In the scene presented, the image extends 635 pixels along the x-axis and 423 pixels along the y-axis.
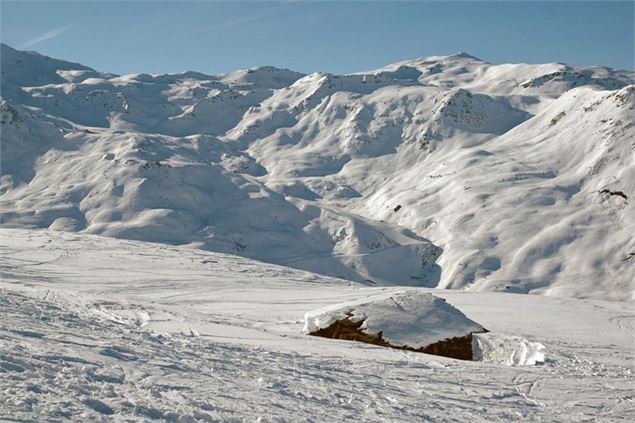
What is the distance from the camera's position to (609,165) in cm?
5834

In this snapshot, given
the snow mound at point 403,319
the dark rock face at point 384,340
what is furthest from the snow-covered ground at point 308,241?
the dark rock face at point 384,340

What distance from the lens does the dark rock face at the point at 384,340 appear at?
1480cm

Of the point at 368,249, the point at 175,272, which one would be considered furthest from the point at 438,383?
the point at 368,249

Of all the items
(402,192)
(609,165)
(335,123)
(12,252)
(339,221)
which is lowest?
(12,252)

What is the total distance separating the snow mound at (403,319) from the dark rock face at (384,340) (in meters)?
0.06

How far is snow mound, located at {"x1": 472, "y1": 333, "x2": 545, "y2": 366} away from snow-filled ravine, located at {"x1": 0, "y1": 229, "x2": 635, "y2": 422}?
0.21ft

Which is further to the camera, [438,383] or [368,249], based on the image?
[368,249]

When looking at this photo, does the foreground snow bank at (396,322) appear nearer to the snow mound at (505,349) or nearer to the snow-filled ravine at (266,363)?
the snow mound at (505,349)

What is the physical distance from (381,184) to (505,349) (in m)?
64.9

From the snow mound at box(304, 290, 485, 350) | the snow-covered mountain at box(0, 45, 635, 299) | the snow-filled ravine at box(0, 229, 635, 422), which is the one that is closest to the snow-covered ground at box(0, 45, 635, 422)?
the snow-filled ravine at box(0, 229, 635, 422)

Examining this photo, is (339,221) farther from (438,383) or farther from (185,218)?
(438,383)

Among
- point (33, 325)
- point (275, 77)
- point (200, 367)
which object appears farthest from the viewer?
point (275, 77)

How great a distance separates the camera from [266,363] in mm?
10867

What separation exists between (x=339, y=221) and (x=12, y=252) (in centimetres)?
3790
